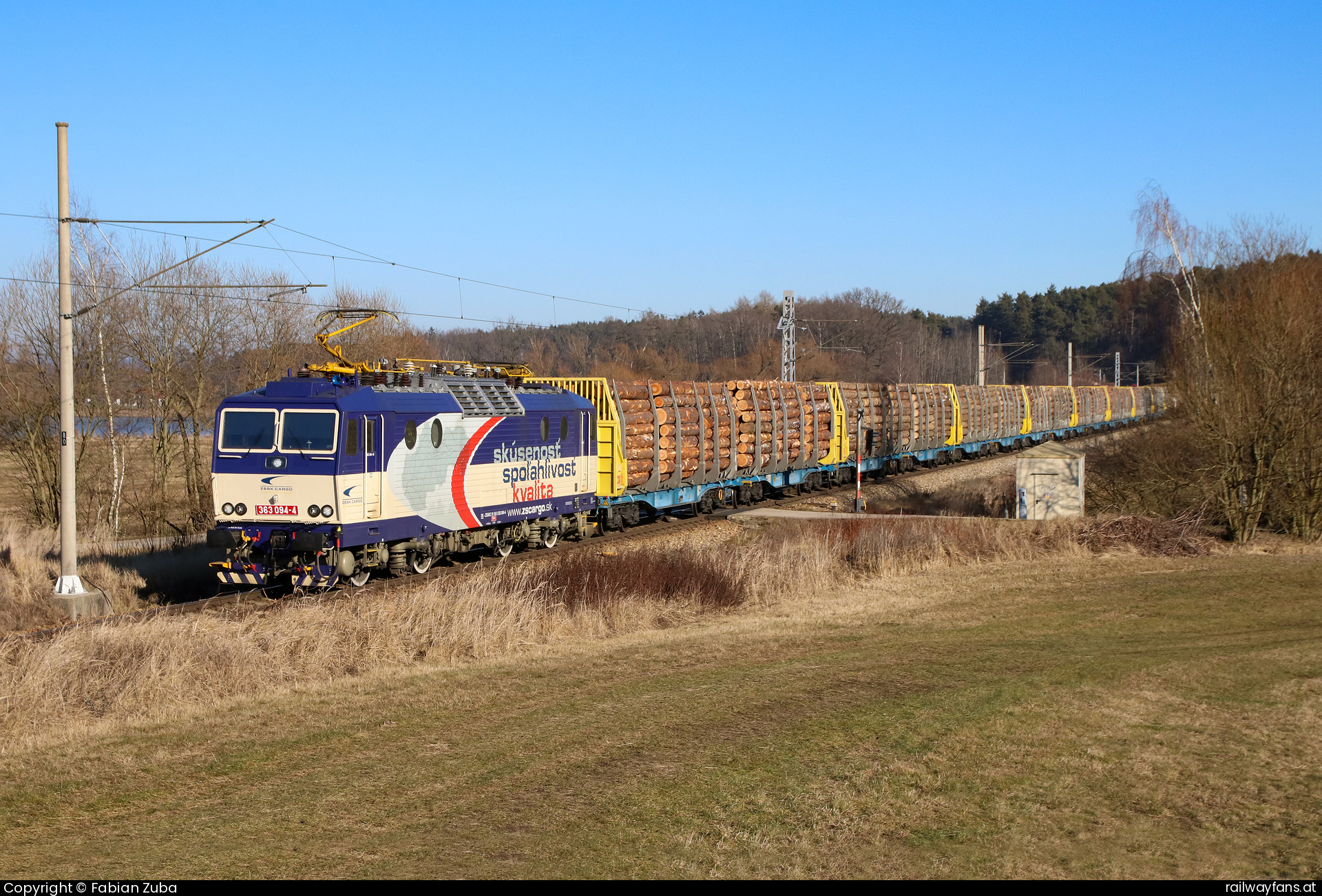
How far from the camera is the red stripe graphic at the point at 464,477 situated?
18.1m

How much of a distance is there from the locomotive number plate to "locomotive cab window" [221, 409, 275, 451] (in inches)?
34.0

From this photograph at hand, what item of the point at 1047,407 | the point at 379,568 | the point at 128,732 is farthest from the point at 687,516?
the point at 1047,407

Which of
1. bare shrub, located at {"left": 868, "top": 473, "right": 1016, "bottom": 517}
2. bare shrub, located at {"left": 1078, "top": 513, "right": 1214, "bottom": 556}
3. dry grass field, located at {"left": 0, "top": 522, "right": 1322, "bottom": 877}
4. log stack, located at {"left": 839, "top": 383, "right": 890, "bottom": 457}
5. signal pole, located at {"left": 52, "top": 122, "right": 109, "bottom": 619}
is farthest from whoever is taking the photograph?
log stack, located at {"left": 839, "top": 383, "right": 890, "bottom": 457}

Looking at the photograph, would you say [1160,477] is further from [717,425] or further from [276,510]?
[276,510]

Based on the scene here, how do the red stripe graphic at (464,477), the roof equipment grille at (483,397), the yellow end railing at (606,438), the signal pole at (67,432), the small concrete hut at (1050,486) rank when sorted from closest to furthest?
the signal pole at (67,432), the red stripe graphic at (464,477), the roof equipment grille at (483,397), the yellow end railing at (606,438), the small concrete hut at (1050,486)

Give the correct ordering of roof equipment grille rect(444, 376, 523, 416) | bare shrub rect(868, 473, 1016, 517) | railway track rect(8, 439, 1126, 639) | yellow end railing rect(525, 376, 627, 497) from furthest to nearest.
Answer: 1. bare shrub rect(868, 473, 1016, 517)
2. yellow end railing rect(525, 376, 627, 497)
3. roof equipment grille rect(444, 376, 523, 416)
4. railway track rect(8, 439, 1126, 639)

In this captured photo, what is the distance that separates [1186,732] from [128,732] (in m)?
9.24

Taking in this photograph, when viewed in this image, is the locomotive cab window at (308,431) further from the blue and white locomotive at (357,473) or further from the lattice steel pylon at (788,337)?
the lattice steel pylon at (788,337)

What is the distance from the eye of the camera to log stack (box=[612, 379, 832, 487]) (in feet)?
77.9

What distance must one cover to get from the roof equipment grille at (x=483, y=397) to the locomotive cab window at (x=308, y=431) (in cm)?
311

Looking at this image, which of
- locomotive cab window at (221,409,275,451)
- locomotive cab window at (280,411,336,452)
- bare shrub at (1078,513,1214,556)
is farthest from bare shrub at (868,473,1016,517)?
locomotive cab window at (221,409,275,451)

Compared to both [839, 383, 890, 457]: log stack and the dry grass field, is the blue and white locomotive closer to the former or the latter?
the dry grass field

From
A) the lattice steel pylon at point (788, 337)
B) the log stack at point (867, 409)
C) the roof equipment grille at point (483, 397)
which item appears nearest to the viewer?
the roof equipment grille at point (483, 397)

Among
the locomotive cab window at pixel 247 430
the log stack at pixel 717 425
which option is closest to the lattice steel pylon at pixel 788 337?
the log stack at pixel 717 425
